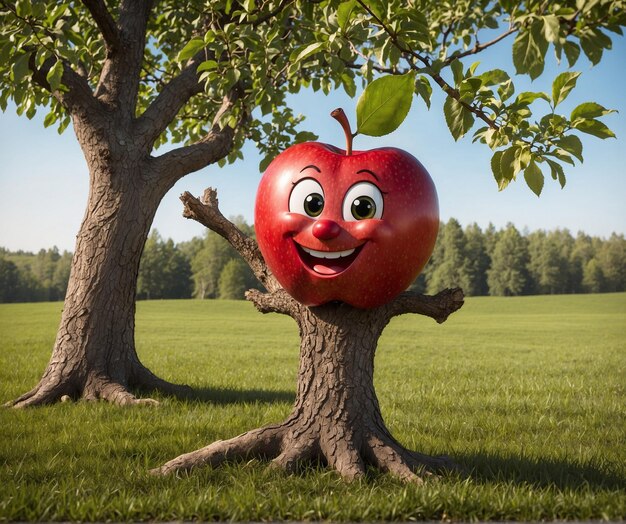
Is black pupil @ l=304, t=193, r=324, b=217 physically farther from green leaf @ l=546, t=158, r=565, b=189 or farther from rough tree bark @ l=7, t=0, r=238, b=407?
rough tree bark @ l=7, t=0, r=238, b=407

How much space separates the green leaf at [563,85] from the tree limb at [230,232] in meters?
2.31

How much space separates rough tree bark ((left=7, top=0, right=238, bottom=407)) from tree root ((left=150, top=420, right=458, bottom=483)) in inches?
101

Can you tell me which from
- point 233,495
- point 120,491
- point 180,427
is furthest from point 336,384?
point 180,427

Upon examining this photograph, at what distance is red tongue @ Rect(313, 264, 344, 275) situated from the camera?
3.27 metres

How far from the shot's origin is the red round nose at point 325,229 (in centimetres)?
310

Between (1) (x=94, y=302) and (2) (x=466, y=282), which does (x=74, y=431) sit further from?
(2) (x=466, y=282)

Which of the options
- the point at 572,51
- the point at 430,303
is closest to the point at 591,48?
the point at 572,51

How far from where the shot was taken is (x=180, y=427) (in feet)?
16.9

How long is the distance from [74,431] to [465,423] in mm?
3541

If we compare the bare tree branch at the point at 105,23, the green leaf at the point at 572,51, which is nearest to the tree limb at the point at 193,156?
the bare tree branch at the point at 105,23

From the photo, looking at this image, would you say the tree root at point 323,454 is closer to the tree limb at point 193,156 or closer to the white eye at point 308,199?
the white eye at point 308,199

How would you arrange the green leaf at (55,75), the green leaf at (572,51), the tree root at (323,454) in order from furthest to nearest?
the green leaf at (55,75), the tree root at (323,454), the green leaf at (572,51)

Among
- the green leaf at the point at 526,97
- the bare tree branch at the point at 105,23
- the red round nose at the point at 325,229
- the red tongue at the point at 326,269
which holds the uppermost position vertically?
the bare tree branch at the point at 105,23

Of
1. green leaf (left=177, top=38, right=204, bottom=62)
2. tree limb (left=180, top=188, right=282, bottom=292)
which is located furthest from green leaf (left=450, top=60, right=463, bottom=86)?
tree limb (left=180, top=188, right=282, bottom=292)
